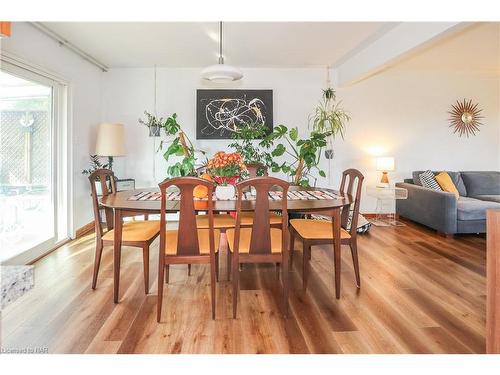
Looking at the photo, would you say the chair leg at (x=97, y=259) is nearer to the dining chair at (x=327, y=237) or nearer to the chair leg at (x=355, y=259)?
the dining chair at (x=327, y=237)

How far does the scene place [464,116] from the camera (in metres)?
5.48

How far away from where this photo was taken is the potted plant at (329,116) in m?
5.18

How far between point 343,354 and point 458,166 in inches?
197

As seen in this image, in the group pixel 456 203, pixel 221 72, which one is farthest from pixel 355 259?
pixel 456 203

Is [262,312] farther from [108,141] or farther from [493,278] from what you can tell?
[108,141]

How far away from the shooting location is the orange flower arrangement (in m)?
2.58

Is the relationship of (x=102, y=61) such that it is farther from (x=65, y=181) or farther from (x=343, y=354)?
(x=343, y=354)

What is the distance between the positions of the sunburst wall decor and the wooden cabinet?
4750 millimetres

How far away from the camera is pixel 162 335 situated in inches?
75.5

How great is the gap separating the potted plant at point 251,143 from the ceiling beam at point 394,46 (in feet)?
4.85

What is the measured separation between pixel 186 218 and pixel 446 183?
13.9ft

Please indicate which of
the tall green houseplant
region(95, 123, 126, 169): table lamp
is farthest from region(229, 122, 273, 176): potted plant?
region(95, 123, 126, 169): table lamp
